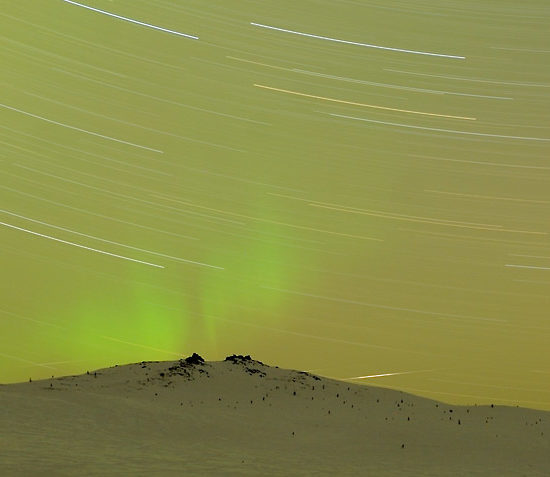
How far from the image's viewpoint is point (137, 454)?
18.8 m

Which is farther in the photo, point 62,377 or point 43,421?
point 62,377

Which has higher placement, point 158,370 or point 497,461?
point 158,370

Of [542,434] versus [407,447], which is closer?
[407,447]

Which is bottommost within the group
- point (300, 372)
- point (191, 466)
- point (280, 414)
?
point (191, 466)

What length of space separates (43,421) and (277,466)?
902 cm

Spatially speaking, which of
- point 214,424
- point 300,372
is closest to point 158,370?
point 300,372

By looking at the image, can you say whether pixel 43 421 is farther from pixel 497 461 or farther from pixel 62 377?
pixel 62 377

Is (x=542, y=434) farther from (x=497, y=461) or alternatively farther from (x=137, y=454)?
(x=137, y=454)

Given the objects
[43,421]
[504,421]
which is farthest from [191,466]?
[504,421]

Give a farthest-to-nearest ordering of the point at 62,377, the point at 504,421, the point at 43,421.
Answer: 1. the point at 62,377
2. the point at 504,421
3. the point at 43,421

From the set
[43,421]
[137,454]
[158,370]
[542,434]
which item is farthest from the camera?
[158,370]

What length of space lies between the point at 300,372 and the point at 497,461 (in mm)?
30198

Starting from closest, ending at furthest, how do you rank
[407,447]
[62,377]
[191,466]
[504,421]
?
[191,466] → [407,447] → [504,421] → [62,377]

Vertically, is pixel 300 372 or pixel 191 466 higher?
pixel 300 372
